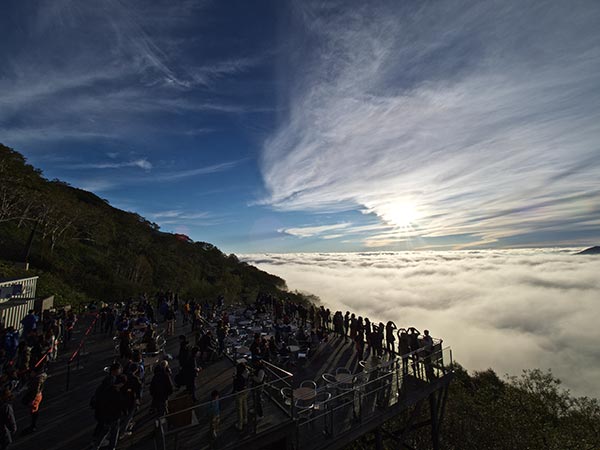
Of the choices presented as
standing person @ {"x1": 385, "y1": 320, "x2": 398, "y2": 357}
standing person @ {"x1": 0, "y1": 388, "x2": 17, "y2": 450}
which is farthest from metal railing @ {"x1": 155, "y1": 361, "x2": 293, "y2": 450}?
standing person @ {"x1": 385, "y1": 320, "x2": 398, "y2": 357}

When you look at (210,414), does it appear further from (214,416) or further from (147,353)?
(147,353)

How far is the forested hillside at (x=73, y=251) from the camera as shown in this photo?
92.4 ft

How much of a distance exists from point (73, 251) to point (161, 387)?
1554 inches

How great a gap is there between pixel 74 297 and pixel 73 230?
18.2 metres

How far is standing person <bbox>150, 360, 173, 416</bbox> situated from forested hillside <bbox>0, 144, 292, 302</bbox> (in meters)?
21.2

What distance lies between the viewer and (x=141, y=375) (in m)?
7.89

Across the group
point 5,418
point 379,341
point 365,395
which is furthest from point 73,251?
point 365,395

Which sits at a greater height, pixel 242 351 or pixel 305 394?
pixel 242 351

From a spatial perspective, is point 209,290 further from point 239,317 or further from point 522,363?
point 522,363

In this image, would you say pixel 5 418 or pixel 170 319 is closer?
pixel 5 418

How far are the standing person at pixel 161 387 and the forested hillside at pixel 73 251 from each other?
21.2 metres

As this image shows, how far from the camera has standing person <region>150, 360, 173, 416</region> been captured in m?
6.27

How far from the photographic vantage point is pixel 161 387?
6301 mm

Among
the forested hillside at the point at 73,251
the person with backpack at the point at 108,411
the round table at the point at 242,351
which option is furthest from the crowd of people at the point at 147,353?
the forested hillside at the point at 73,251
